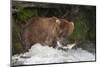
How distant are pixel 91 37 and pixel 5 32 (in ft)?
3.89

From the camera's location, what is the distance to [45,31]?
235 centimetres

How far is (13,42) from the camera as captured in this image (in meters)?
2.21

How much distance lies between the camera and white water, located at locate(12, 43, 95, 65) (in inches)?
88.8

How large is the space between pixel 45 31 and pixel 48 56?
0.33m

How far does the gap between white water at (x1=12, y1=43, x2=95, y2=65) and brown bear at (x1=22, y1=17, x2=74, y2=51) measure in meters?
0.07

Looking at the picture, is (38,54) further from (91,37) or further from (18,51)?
(91,37)

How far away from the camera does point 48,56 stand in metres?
2.36

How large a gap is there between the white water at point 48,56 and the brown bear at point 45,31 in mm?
75

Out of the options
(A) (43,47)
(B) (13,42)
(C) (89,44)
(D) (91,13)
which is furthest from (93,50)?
(B) (13,42)

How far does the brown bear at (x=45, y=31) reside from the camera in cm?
228

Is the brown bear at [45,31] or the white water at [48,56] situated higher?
the brown bear at [45,31]

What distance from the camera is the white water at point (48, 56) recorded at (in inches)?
88.8

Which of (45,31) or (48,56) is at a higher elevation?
(45,31)

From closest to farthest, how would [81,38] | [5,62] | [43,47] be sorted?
1. [5,62]
2. [43,47]
3. [81,38]
